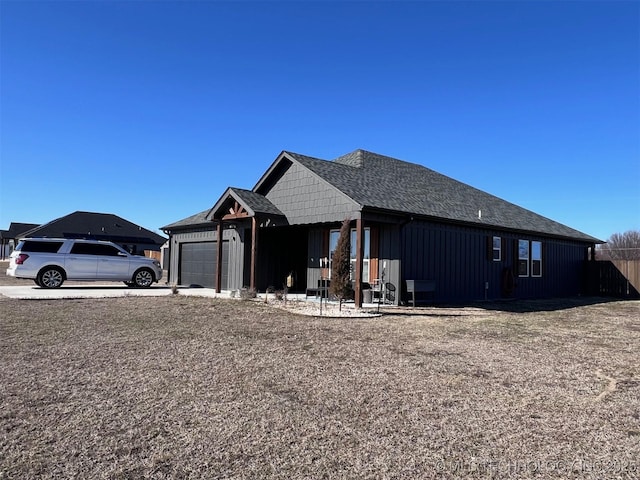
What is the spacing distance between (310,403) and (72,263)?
49.3 ft

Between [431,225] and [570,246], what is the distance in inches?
408

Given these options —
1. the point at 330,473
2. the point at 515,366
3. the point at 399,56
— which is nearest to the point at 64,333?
the point at 330,473

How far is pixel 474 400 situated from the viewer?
440 centimetres

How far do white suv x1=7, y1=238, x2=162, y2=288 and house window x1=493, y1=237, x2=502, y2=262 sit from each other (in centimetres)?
1332

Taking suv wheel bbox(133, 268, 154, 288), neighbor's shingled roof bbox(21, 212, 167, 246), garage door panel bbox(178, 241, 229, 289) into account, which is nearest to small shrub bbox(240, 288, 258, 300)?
garage door panel bbox(178, 241, 229, 289)

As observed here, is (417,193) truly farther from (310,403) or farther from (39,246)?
(39,246)

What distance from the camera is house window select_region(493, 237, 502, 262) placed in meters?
16.7

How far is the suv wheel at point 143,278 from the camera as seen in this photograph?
58.7 ft

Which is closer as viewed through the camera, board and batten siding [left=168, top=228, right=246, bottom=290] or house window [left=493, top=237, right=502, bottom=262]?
house window [left=493, top=237, right=502, bottom=262]

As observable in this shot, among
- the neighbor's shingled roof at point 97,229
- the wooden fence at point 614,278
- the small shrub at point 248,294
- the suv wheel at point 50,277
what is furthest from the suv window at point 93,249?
the neighbor's shingled roof at point 97,229

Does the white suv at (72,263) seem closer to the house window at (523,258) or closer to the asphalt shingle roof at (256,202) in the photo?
the asphalt shingle roof at (256,202)

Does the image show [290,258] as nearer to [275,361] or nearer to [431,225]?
[431,225]

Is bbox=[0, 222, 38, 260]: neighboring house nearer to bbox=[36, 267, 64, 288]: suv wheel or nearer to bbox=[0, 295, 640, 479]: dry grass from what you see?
bbox=[36, 267, 64, 288]: suv wheel

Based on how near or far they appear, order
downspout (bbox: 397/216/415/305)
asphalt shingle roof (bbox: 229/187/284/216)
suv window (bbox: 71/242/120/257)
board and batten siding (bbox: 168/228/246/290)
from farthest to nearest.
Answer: board and batten siding (bbox: 168/228/246/290) → suv window (bbox: 71/242/120/257) → asphalt shingle roof (bbox: 229/187/284/216) → downspout (bbox: 397/216/415/305)
